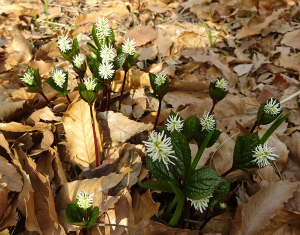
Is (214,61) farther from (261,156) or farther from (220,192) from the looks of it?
(220,192)

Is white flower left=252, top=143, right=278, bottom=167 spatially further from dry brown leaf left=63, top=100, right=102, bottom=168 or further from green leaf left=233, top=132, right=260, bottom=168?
dry brown leaf left=63, top=100, right=102, bottom=168

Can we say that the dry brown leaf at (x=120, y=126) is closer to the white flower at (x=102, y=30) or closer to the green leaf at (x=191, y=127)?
the green leaf at (x=191, y=127)

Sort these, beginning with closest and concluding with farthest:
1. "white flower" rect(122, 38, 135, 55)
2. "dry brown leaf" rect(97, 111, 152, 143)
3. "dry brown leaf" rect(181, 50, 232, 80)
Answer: "white flower" rect(122, 38, 135, 55) < "dry brown leaf" rect(97, 111, 152, 143) < "dry brown leaf" rect(181, 50, 232, 80)

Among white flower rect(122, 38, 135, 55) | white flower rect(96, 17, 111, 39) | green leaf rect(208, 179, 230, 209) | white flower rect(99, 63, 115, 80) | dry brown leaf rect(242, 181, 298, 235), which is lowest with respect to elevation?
dry brown leaf rect(242, 181, 298, 235)

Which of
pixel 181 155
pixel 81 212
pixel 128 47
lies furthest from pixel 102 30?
pixel 81 212

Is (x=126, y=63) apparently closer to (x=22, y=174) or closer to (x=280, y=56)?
(x=22, y=174)

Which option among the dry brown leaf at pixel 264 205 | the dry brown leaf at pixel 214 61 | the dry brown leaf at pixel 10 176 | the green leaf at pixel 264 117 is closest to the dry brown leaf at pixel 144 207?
the dry brown leaf at pixel 264 205

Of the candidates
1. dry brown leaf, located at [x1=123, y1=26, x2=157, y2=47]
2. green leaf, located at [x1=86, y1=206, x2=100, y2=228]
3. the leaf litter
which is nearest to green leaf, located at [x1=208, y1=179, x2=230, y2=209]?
the leaf litter
